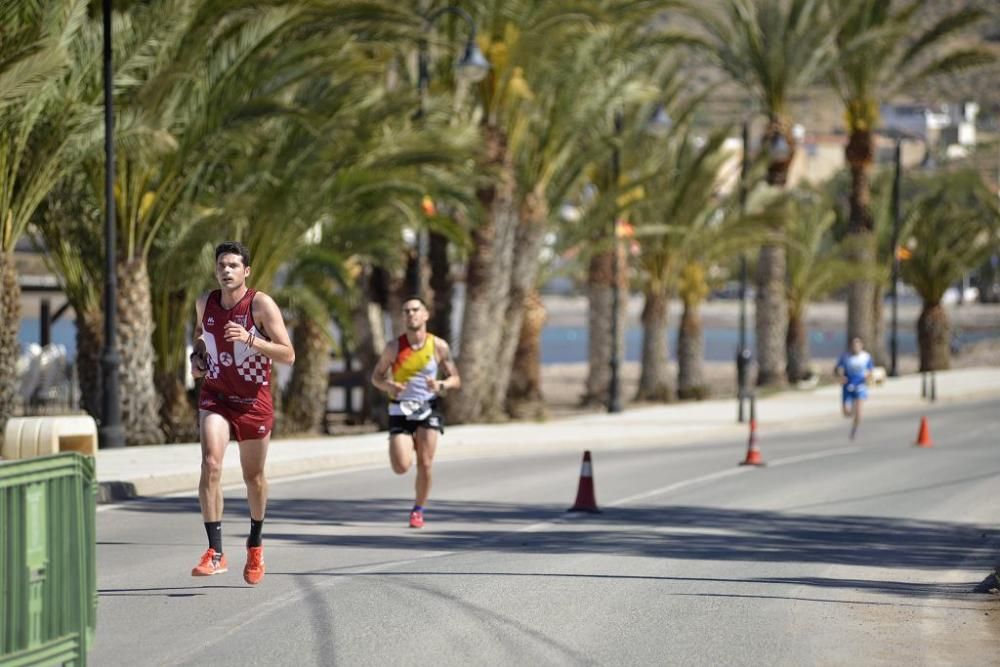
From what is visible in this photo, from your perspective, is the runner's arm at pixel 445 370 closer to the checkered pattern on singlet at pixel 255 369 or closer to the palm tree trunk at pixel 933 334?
the checkered pattern on singlet at pixel 255 369

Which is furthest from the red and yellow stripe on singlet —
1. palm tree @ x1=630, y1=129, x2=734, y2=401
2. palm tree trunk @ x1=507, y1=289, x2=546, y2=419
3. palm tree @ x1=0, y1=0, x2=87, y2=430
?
palm tree @ x1=630, y1=129, x2=734, y2=401

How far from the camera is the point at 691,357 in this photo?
4425 centimetres

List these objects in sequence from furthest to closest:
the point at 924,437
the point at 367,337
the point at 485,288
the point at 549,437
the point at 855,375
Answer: the point at 367,337 < the point at 485,288 < the point at 855,375 < the point at 924,437 < the point at 549,437

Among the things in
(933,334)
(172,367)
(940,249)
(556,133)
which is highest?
(556,133)

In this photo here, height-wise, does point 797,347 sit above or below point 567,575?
above

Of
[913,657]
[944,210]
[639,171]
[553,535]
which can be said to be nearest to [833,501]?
[553,535]

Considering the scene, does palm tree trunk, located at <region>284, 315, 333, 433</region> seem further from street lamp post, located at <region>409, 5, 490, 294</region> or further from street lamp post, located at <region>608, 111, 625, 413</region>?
street lamp post, located at <region>608, 111, 625, 413</region>

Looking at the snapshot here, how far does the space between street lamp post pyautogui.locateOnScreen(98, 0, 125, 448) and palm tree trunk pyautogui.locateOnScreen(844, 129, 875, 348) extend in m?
29.2

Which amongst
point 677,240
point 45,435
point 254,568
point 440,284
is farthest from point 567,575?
point 677,240

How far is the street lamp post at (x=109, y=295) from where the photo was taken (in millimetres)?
20359

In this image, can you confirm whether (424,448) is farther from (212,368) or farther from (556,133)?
(556,133)

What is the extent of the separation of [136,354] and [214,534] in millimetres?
13408

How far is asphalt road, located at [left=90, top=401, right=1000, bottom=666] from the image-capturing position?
8977 mm

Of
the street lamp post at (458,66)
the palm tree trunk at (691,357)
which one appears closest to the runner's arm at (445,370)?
the street lamp post at (458,66)
